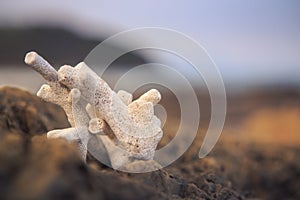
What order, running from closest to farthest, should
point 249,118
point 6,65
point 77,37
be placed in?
point 6,65, point 249,118, point 77,37

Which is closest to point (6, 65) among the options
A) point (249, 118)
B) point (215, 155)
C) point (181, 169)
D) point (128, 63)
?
point (128, 63)

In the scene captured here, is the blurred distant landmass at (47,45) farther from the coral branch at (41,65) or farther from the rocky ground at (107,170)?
the coral branch at (41,65)

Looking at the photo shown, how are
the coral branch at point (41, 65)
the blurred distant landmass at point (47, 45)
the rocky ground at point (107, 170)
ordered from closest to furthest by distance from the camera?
the rocky ground at point (107, 170)
the coral branch at point (41, 65)
the blurred distant landmass at point (47, 45)

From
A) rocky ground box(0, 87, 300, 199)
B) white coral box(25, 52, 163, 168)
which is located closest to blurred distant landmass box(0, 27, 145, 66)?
rocky ground box(0, 87, 300, 199)

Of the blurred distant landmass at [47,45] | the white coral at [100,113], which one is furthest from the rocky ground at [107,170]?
the blurred distant landmass at [47,45]

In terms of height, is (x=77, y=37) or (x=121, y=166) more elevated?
(x=77, y=37)

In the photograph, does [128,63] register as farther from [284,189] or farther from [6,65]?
[284,189]
